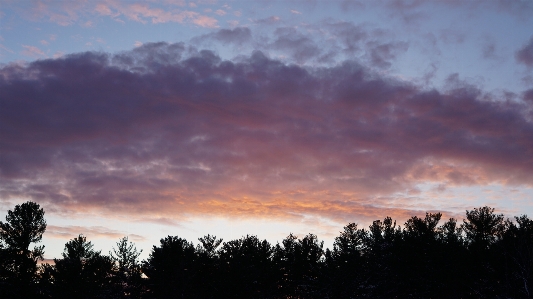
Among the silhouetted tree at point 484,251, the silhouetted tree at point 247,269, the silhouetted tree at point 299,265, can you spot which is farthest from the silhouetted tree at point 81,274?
the silhouetted tree at point 484,251

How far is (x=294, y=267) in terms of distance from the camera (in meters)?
74.9

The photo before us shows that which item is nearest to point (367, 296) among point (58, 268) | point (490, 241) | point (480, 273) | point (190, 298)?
point (480, 273)

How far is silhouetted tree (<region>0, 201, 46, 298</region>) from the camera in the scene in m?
60.4

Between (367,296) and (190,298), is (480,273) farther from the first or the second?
(190,298)

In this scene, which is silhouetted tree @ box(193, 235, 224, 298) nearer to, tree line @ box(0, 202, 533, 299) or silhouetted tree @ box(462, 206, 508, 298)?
tree line @ box(0, 202, 533, 299)

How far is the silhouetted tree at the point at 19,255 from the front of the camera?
60375 millimetres

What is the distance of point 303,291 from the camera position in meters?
70.6

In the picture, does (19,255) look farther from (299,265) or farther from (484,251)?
(484,251)

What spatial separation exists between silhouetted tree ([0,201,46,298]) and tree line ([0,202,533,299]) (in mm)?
114

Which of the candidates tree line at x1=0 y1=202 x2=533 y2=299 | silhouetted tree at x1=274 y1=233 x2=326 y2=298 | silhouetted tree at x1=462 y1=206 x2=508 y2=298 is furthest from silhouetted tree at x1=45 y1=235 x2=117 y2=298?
silhouetted tree at x1=462 y1=206 x2=508 y2=298

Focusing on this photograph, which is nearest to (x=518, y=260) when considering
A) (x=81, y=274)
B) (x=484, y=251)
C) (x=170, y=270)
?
(x=484, y=251)

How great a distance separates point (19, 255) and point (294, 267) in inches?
1495

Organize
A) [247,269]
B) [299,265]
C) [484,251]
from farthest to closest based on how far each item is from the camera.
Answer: [299,265] < [247,269] < [484,251]

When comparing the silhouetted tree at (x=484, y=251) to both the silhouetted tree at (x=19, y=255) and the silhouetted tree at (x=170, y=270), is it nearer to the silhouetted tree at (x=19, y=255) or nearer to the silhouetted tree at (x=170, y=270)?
the silhouetted tree at (x=170, y=270)
